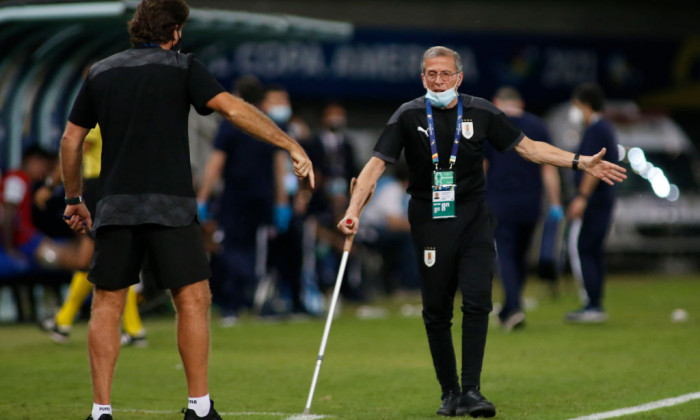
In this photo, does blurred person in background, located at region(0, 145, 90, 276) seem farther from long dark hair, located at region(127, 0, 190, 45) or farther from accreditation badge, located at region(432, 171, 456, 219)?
long dark hair, located at region(127, 0, 190, 45)

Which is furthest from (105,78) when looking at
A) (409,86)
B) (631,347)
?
(409,86)

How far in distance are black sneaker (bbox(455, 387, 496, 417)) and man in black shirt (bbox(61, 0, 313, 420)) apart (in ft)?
4.70

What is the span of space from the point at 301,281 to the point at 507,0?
15721 millimetres

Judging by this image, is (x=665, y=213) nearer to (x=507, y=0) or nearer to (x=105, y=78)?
(x=507, y=0)

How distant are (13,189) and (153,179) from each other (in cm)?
747

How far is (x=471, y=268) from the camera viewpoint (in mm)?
7477

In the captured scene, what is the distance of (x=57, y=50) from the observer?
47.8 ft

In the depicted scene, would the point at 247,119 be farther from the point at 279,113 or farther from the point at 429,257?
the point at 279,113

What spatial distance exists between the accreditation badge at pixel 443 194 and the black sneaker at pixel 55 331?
4739 millimetres

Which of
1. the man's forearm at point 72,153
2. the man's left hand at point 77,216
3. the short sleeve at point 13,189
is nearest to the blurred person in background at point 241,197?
the short sleeve at point 13,189

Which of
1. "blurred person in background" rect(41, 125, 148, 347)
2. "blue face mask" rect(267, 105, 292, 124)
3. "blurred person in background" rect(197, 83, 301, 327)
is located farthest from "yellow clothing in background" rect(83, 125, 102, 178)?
"blue face mask" rect(267, 105, 292, 124)

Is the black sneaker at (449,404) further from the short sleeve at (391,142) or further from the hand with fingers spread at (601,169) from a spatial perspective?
the hand with fingers spread at (601,169)

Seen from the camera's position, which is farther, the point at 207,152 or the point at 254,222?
the point at 207,152

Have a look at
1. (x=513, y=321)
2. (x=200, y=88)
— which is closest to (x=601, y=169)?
(x=200, y=88)
